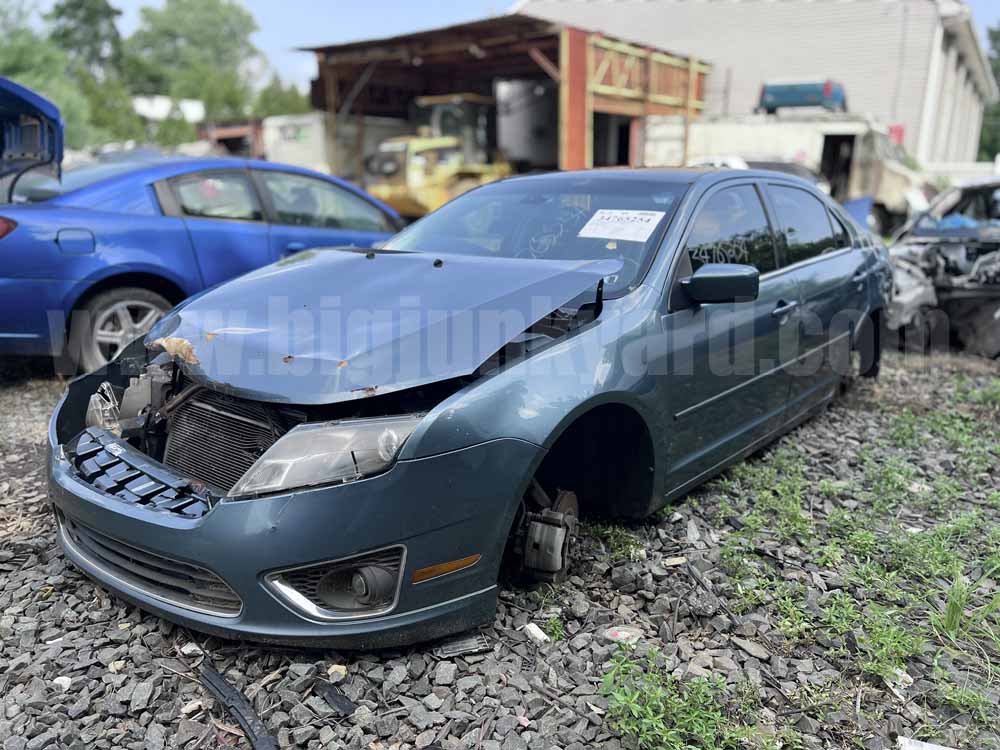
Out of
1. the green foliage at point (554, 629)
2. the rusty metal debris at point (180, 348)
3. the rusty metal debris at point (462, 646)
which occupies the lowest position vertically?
the green foliage at point (554, 629)

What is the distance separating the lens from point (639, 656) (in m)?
2.40

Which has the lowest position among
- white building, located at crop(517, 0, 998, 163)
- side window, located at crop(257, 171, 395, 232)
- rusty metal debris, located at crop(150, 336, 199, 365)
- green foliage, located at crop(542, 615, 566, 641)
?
green foliage, located at crop(542, 615, 566, 641)

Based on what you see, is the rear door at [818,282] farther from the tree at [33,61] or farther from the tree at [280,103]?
the tree at [280,103]

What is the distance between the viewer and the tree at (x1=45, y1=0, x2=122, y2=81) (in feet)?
208

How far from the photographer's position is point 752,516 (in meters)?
3.29

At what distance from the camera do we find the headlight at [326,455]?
2.09 m

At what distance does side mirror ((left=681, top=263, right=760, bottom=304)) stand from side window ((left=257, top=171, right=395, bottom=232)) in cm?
350

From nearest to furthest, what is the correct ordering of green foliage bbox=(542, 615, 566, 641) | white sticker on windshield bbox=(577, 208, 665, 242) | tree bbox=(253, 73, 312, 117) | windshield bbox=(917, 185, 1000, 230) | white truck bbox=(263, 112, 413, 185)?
1. green foliage bbox=(542, 615, 566, 641)
2. white sticker on windshield bbox=(577, 208, 665, 242)
3. windshield bbox=(917, 185, 1000, 230)
4. white truck bbox=(263, 112, 413, 185)
5. tree bbox=(253, 73, 312, 117)

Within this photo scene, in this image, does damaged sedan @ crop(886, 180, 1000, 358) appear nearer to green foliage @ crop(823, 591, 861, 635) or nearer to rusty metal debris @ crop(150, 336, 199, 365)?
green foliage @ crop(823, 591, 861, 635)

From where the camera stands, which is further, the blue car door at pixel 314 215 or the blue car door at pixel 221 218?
the blue car door at pixel 314 215

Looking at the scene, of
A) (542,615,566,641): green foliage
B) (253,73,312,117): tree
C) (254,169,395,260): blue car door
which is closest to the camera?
(542,615,566,641): green foliage

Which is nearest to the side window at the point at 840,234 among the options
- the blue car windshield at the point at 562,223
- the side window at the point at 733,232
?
the side window at the point at 733,232

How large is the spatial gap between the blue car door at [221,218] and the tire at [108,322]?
409 mm

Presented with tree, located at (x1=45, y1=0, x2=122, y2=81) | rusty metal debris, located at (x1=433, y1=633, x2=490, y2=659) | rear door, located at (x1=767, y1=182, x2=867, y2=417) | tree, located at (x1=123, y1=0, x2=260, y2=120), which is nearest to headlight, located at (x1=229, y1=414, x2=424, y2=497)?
rusty metal debris, located at (x1=433, y1=633, x2=490, y2=659)
